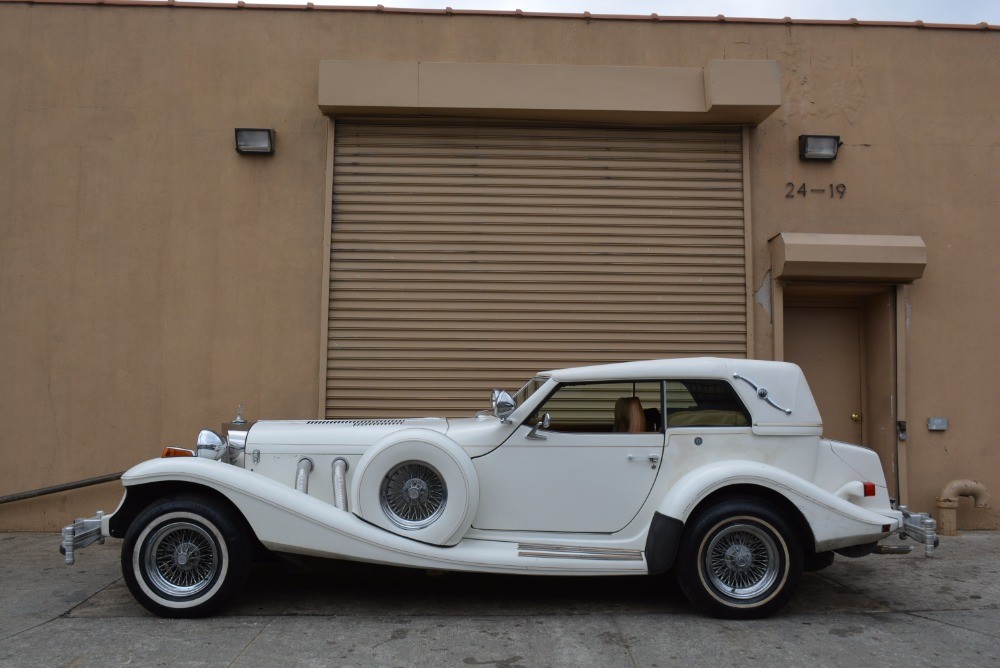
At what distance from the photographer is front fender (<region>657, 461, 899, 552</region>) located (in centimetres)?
463

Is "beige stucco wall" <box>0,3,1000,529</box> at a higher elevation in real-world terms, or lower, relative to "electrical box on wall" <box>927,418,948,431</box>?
higher

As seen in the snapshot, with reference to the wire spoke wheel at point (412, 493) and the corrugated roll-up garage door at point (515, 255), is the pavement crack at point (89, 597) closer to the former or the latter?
the wire spoke wheel at point (412, 493)

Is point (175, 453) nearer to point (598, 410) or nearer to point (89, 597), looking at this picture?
point (89, 597)

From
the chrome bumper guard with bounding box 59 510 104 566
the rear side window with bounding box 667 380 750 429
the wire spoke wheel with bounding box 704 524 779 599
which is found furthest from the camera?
the rear side window with bounding box 667 380 750 429

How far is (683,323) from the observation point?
7379mm

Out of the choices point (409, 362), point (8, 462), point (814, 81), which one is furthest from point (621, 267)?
point (8, 462)

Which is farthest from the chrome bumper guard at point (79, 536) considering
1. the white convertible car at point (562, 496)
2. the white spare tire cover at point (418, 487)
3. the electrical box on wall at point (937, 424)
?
the electrical box on wall at point (937, 424)

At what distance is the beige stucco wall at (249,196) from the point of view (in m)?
7.16

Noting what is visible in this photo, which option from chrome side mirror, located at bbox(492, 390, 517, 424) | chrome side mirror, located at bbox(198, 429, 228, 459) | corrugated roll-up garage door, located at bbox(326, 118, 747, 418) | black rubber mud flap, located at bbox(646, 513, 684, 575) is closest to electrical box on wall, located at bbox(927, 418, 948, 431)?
corrugated roll-up garage door, located at bbox(326, 118, 747, 418)

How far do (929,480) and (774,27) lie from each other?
4686 millimetres

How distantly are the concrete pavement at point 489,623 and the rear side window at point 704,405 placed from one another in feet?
3.92

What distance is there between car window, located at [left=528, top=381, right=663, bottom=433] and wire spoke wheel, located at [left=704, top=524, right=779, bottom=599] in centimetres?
79

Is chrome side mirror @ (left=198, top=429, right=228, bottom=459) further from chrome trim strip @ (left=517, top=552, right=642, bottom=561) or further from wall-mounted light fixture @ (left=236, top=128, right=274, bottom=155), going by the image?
wall-mounted light fixture @ (left=236, top=128, right=274, bottom=155)

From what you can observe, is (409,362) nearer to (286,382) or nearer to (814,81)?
(286,382)
